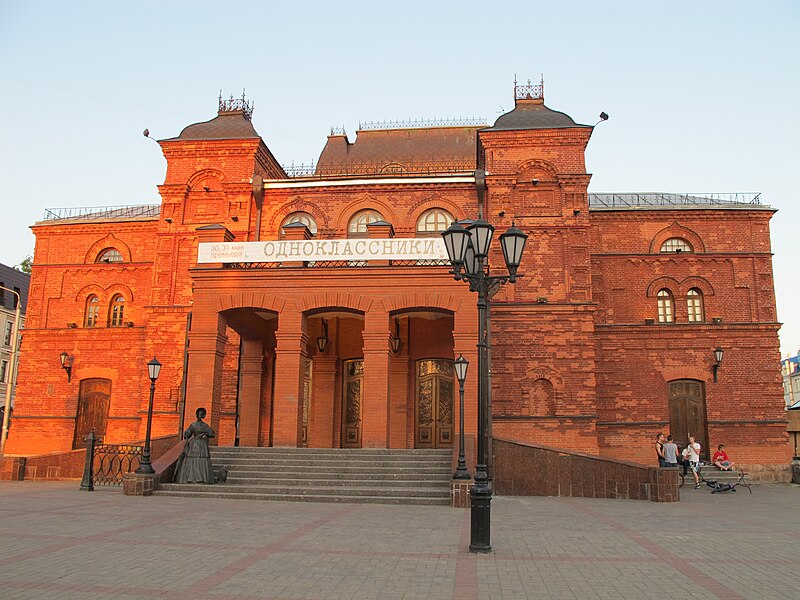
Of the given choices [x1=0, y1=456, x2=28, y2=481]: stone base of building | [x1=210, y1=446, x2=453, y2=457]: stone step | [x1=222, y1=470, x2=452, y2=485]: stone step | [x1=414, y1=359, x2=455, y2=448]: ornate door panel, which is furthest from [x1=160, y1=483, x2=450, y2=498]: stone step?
[x1=414, y1=359, x2=455, y2=448]: ornate door panel

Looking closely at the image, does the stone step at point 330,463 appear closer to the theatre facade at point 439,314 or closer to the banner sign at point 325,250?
the theatre facade at point 439,314

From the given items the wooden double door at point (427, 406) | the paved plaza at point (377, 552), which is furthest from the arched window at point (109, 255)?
the paved plaza at point (377, 552)

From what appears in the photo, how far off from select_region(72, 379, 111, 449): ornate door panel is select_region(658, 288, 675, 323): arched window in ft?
71.0

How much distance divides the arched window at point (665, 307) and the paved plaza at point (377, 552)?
41.2 ft

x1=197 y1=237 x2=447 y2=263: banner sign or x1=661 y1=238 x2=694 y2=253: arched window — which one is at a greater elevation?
x1=661 y1=238 x2=694 y2=253: arched window

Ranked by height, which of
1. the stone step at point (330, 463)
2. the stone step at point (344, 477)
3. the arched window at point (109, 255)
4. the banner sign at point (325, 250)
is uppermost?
the arched window at point (109, 255)

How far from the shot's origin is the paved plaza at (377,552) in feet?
23.2

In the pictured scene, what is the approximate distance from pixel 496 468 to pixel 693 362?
11067 millimetres

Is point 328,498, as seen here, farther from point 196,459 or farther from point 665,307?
point 665,307

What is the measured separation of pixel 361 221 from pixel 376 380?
8658 millimetres

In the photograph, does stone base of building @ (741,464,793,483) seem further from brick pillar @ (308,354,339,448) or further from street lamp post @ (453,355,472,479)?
brick pillar @ (308,354,339,448)

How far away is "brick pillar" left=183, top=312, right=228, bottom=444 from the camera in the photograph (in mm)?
18969

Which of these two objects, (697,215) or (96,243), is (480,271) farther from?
(96,243)

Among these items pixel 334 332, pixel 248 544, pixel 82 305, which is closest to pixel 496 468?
pixel 334 332
